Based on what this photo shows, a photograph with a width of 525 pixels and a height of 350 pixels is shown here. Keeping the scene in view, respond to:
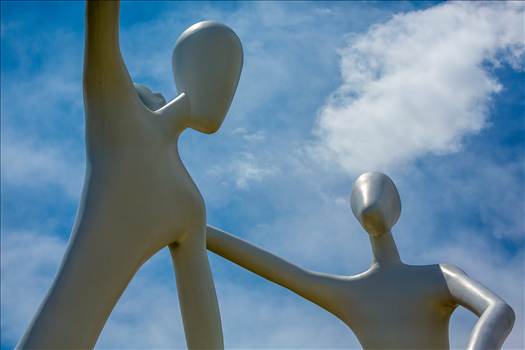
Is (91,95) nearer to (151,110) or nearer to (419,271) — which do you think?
(151,110)

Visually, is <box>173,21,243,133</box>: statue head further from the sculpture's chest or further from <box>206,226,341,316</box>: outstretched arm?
the sculpture's chest

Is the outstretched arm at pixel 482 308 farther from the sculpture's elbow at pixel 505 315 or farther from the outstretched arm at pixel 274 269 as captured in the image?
the outstretched arm at pixel 274 269

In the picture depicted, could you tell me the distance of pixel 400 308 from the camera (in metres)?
6.53

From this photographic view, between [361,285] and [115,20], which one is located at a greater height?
[115,20]

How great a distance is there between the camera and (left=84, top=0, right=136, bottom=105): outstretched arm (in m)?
4.19

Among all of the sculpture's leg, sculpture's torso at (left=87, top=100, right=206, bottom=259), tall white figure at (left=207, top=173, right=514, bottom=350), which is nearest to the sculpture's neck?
tall white figure at (left=207, top=173, right=514, bottom=350)

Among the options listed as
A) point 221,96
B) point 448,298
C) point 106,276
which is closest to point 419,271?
point 448,298

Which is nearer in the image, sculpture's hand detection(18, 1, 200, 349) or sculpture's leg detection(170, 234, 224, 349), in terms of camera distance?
sculpture's hand detection(18, 1, 200, 349)

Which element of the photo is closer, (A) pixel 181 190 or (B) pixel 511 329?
(A) pixel 181 190

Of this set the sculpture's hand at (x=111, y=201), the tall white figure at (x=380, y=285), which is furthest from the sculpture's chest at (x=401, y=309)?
the sculpture's hand at (x=111, y=201)

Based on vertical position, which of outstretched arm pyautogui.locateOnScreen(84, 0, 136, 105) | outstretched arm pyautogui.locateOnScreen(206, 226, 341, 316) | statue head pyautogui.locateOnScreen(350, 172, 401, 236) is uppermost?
outstretched arm pyautogui.locateOnScreen(84, 0, 136, 105)

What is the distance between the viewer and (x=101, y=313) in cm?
441

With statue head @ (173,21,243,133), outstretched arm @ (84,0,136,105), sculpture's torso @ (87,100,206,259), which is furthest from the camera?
statue head @ (173,21,243,133)

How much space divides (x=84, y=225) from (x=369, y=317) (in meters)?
3.02
